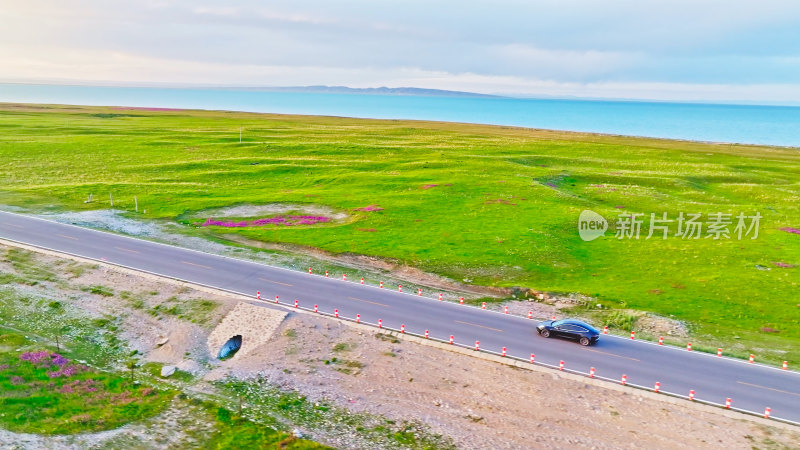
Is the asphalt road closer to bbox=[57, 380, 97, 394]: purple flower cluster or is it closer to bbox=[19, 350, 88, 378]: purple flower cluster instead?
bbox=[19, 350, 88, 378]: purple flower cluster

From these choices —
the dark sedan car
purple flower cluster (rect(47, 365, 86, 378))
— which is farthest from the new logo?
purple flower cluster (rect(47, 365, 86, 378))

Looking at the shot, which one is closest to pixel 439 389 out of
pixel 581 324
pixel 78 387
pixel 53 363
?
pixel 581 324

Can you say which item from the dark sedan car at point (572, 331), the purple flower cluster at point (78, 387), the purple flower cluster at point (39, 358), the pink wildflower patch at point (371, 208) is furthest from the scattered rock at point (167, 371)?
the pink wildflower patch at point (371, 208)

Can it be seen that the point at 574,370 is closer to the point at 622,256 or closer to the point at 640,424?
the point at 640,424

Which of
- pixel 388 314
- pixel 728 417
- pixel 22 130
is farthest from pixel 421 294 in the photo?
pixel 22 130

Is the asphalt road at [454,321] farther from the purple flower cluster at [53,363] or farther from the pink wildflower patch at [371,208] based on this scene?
the pink wildflower patch at [371,208]

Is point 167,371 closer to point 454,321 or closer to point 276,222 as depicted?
point 454,321
